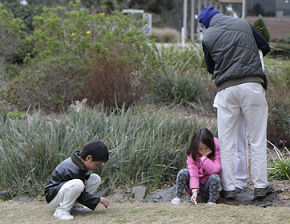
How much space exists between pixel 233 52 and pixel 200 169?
1.13m

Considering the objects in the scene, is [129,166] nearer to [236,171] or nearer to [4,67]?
[236,171]

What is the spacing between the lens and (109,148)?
4.03 m

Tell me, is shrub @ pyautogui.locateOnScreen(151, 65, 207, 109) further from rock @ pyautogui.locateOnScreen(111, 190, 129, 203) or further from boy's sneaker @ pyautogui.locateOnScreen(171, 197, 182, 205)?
boy's sneaker @ pyautogui.locateOnScreen(171, 197, 182, 205)

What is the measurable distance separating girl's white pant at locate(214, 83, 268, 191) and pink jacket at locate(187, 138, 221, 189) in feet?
0.27

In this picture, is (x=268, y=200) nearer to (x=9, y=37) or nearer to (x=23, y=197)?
(x=23, y=197)

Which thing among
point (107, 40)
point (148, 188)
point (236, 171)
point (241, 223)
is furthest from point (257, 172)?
point (107, 40)

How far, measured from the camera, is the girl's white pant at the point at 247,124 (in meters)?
3.01

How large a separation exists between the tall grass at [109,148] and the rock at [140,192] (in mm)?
179

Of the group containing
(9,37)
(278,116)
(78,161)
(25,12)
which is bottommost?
(278,116)

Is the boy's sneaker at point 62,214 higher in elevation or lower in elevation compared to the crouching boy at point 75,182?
lower

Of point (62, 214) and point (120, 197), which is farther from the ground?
point (62, 214)

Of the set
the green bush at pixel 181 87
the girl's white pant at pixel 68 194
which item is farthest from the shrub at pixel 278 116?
the girl's white pant at pixel 68 194

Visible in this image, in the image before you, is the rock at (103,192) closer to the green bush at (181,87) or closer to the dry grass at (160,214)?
the dry grass at (160,214)

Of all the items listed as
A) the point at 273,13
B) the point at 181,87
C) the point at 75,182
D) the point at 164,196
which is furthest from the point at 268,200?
the point at 273,13
